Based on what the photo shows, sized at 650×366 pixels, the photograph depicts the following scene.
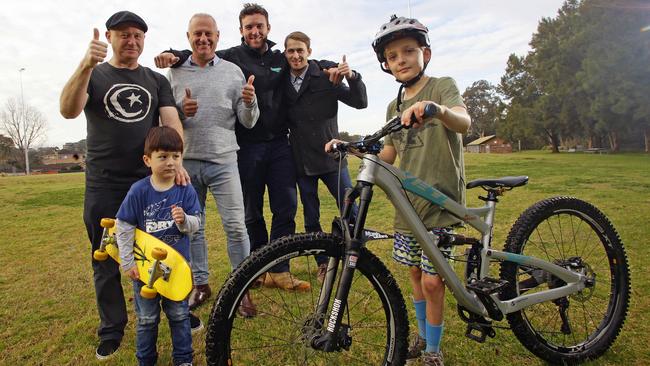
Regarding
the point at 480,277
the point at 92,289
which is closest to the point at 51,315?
the point at 92,289

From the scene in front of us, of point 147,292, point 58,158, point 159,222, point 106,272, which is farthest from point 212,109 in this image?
point 58,158

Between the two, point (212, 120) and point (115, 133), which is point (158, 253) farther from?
point (212, 120)

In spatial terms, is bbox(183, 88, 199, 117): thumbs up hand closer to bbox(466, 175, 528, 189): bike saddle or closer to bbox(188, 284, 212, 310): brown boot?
bbox(188, 284, 212, 310): brown boot

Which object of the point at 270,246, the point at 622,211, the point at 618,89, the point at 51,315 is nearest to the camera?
the point at 270,246

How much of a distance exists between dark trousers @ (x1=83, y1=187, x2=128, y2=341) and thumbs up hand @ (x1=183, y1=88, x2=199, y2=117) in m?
0.88

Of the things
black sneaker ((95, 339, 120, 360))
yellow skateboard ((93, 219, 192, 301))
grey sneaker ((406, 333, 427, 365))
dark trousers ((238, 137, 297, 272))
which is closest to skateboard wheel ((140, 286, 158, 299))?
yellow skateboard ((93, 219, 192, 301))

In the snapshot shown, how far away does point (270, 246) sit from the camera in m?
2.22

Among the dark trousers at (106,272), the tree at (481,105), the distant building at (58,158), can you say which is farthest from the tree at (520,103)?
the distant building at (58,158)

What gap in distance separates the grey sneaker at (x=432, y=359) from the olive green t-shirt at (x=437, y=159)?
35.1 inches

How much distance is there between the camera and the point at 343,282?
7.74ft

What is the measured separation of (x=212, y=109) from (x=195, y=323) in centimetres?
193

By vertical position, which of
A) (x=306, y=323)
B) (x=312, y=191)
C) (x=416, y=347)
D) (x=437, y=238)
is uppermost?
(x=312, y=191)

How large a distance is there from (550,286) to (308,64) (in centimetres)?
312

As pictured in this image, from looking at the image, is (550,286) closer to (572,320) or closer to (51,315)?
(572,320)
